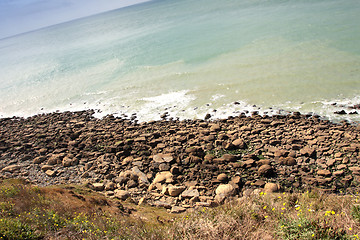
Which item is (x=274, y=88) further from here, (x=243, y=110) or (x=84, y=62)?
(x=84, y=62)

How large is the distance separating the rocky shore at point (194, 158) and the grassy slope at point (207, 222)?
6.19ft

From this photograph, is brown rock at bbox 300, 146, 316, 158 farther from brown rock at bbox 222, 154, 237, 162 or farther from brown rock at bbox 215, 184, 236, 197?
brown rock at bbox 215, 184, 236, 197

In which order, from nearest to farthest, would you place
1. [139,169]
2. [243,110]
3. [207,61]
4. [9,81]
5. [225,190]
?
[225,190] < [139,169] < [243,110] < [207,61] < [9,81]

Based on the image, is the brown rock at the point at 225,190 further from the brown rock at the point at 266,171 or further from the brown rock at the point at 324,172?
the brown rock at the point at 324,172

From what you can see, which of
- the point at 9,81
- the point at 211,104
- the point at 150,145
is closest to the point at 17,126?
the point at 150,145

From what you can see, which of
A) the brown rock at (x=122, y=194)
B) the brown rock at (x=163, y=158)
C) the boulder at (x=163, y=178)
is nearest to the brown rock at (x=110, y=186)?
the brown rock at (x=122, y=194)

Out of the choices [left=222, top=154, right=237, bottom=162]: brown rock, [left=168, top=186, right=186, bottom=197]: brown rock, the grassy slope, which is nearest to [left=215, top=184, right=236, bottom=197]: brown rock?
[left=168, top=186, right=186, bottom=197]: brown rock

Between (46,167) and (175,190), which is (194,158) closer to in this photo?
(175,190)

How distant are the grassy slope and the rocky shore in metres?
1.89

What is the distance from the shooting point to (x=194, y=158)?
368 inches

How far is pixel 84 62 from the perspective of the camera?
34312mm

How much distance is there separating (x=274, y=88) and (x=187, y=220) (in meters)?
12.5

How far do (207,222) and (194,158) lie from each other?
4633 millimetres

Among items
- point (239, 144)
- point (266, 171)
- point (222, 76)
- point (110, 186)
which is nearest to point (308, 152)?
point (266, 171)
